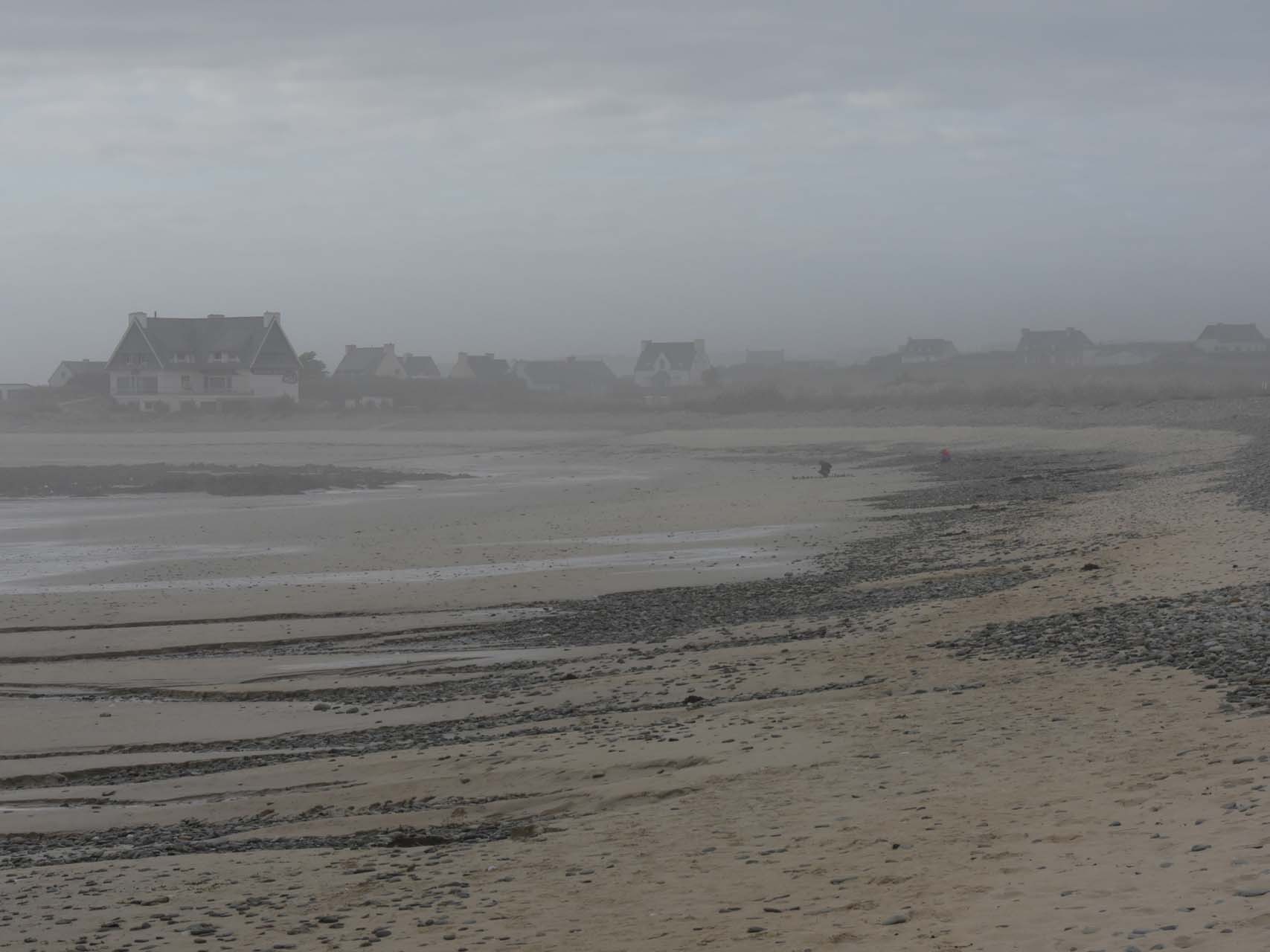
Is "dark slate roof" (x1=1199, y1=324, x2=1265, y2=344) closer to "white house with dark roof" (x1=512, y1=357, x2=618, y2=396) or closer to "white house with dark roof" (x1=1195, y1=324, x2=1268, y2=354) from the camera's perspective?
"white house with dark roof" (x1=1195, y1=324, x2=1268, y2=354)

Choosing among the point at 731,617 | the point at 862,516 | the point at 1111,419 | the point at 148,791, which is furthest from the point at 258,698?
the point at 1111,419

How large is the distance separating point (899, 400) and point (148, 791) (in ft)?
234

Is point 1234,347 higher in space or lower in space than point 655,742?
higher

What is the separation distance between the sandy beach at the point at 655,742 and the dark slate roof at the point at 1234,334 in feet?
373

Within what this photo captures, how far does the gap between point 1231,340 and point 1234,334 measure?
962mm

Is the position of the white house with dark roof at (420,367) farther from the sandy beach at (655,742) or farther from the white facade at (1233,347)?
the sandy beach at (655,742)

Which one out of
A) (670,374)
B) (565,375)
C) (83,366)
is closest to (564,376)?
(565,375)

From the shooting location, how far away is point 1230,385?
72.0 meters

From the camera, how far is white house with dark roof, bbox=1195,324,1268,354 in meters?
124

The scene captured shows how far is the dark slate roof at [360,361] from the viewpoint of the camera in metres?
120

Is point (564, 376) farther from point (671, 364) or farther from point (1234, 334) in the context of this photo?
point (1234, 334)

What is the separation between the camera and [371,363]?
396ft

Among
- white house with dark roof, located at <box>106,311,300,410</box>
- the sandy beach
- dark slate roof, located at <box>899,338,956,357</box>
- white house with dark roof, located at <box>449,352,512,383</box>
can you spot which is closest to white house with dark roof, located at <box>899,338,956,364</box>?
dark slate roof, located at <box>899,338,956,357</box>

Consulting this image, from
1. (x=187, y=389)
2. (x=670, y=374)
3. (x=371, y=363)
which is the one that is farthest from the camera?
(x=670, y=374)
